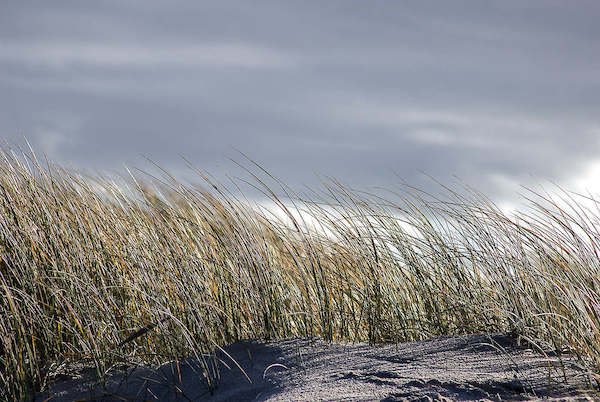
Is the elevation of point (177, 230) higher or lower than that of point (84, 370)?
higher

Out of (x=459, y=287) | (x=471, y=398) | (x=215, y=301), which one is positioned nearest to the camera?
(x=471, y=398)

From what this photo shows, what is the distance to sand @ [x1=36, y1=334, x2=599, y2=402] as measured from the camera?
2.11 m

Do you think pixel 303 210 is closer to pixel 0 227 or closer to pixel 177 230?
pixel 177 230

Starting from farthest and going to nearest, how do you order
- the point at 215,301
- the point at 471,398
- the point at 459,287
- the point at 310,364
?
1. the point at 459,287
2. the point at 215,301
3. the point at 310,364
4. the point at 471,398

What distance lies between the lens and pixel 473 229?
3.36 metres

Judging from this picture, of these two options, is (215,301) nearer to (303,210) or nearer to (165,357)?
(165,357)

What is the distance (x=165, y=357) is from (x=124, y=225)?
978 millimetres

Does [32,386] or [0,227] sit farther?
[0,227]

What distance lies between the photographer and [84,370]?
2.80 meters

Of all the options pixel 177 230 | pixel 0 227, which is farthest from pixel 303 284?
pixel 0 227

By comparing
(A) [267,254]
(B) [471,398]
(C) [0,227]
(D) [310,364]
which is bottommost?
(B) [471,398]

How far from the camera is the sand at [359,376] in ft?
6.93

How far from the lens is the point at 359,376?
2279 millimetres

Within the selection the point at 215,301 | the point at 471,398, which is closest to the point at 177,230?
the point at 215,301
